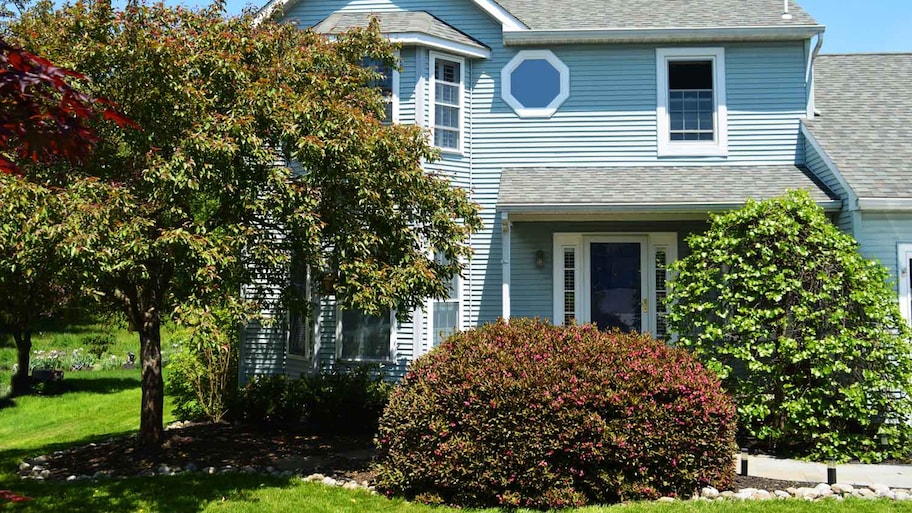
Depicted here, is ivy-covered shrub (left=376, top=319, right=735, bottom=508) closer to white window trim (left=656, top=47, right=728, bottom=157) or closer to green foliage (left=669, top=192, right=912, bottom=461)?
green foliage (left=669, top=192, right=912, bottom=461)

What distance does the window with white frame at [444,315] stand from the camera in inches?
448

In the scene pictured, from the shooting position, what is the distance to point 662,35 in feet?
38.5

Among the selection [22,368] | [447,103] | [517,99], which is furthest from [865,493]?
[22,368]

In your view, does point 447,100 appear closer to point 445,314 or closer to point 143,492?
point 445,314

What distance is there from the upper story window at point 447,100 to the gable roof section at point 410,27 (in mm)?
310

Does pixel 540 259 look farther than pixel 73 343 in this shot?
No

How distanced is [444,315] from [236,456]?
402 centimetres

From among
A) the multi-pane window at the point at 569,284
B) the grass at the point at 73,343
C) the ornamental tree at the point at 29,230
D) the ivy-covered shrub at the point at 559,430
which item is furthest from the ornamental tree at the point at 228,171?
the grass at the point at 73,343

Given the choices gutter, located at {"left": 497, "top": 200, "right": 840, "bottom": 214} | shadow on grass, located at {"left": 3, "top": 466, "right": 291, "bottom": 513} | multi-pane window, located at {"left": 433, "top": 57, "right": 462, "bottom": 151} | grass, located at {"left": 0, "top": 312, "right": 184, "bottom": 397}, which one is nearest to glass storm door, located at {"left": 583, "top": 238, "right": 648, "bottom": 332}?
gutter, located at {"left": 497, "top": 200, "right": 840, "bottom": 214}

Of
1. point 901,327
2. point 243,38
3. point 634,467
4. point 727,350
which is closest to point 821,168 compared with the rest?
point 901,327

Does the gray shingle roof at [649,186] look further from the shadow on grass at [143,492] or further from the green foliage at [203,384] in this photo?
the shadow on grass at [143,492]

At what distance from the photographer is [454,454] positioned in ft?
21.8

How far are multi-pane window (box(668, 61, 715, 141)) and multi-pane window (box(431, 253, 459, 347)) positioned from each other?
4422 millimetres

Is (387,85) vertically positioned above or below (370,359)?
above
